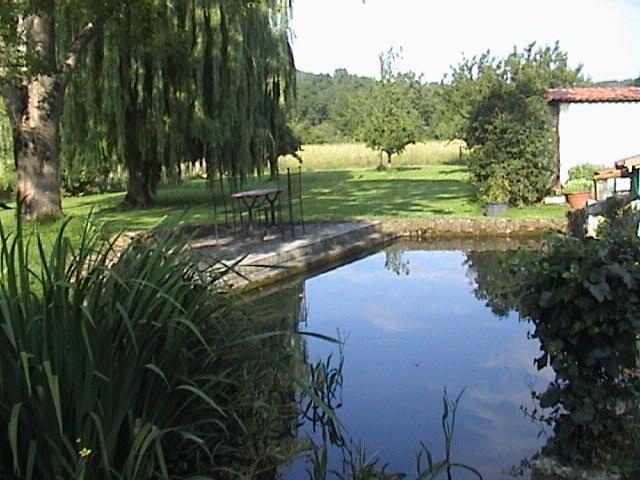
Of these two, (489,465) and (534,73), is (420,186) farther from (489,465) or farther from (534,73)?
(489,465)

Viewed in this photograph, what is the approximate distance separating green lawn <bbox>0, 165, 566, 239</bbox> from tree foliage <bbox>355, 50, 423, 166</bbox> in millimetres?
1657

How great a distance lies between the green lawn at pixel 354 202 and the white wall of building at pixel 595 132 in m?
2.51

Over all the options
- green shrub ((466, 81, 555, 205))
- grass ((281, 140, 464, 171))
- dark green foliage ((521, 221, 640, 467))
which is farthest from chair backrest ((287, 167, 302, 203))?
dark green foliage ((521, 221, 640, 467))

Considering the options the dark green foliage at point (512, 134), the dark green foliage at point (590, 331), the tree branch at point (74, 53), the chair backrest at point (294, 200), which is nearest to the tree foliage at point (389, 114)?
the chair backrest at point (294, 200)

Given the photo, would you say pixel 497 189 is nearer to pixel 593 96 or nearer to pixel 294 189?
pixel 593 96

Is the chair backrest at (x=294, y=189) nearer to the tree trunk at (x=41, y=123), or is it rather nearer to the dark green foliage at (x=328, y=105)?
the tree trunk at (x=41, y=123)

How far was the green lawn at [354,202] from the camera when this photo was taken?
539 inches

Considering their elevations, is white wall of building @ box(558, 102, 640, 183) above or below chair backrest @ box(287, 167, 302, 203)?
above

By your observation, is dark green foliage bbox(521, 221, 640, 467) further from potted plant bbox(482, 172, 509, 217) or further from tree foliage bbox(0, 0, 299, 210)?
potted plant bbox(482, 172, 509, 217)

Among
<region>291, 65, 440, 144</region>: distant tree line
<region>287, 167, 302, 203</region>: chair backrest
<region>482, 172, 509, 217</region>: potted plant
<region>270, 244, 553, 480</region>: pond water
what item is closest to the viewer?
<region>270, 244, 553, 480</region>: pond water

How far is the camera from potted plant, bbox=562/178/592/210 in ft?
43.4

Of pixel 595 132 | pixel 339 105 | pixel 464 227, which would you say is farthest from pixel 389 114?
pixel 339 105

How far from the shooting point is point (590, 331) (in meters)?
2.94

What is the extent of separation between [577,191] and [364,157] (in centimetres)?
1905
